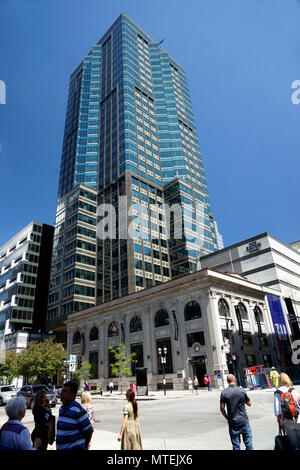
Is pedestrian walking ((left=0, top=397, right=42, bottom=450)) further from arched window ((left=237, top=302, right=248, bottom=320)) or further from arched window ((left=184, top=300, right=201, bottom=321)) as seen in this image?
arched window ((left=237, top=302, right=248, bottom=320))

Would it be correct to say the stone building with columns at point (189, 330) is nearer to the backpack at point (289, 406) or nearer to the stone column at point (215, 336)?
the stone column at point (215, 336)

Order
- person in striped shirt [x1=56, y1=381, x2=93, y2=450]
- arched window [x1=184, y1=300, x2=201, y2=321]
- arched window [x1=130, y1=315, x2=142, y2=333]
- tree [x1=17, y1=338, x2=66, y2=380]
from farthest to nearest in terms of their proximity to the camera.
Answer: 1. tree [x1=17, y1=338, x2=66, y2=380]
2. arched window [x1=130, y1=315, x2=142, y2=333]
3. arched window [x1=184, y1=300, x2=201, y2=321]
4. person in striped shirt [x1=56, y1=381, x2=93, y2=450]

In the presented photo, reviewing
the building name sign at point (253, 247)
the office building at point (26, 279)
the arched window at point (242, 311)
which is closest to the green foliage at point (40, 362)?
the office building at point (26, 279)

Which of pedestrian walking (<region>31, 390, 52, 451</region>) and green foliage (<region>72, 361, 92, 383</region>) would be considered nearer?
pedestrian walking (<region>31, 390, 52, 451</region>)

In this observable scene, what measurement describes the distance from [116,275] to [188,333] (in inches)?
1172

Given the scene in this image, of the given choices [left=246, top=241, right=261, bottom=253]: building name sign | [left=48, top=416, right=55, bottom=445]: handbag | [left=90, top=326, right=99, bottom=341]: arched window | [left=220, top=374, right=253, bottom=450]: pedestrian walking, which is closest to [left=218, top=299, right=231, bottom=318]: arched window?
[left=246, top=241, right=261, bottom=253]: building name sign

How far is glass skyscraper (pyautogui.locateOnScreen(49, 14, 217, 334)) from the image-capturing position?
220 ft

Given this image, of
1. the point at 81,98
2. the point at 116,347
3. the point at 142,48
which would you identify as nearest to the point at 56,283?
the point at 116,347

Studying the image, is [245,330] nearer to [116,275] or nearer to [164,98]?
[116,275]

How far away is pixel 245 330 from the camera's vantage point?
40.6 m

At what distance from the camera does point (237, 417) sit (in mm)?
6270

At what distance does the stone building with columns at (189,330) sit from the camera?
35688 mm

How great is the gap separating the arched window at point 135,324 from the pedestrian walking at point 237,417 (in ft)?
125

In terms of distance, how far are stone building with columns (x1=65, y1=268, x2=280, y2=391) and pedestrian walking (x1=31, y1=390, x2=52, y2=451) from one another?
28.5 metres
